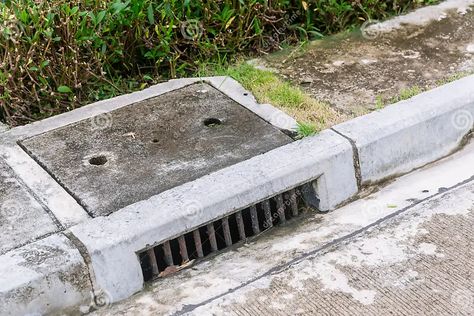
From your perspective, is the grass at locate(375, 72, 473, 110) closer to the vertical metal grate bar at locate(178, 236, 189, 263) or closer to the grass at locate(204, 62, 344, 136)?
the grass at locate(204, 62, 344, 136)

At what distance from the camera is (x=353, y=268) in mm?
3410

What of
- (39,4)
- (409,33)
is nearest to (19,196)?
(39,4)

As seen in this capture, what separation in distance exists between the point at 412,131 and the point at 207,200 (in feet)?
3.64

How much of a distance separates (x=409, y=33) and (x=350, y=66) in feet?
1.85

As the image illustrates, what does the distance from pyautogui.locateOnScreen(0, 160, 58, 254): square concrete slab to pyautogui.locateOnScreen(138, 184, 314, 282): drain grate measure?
1.40 ft

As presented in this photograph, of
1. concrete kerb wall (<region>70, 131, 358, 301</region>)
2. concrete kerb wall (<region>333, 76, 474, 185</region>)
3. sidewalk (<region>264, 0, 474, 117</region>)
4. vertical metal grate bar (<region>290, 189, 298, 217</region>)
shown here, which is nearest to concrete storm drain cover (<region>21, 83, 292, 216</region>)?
concrete kerb wall (<region>70, 131, 358, 301</region>)

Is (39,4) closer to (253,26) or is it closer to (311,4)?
(253,26)

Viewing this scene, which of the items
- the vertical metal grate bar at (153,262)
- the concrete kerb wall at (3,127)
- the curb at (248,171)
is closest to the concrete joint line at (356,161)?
the curb at (248,171)

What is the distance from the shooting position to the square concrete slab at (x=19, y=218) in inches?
133

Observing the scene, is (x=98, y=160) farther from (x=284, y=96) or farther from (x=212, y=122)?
(x=284, y=96)

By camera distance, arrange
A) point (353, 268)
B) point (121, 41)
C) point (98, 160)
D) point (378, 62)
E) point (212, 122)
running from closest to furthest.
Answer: point (353, 268) < point (98, 160) < point (212, 122) < point (121, 41) < point (378, 62)

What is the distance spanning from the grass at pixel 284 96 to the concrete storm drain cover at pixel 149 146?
6.0 inches

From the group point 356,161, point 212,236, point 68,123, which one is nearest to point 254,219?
point 212,236

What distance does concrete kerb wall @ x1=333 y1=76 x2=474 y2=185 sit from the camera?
3885mm
